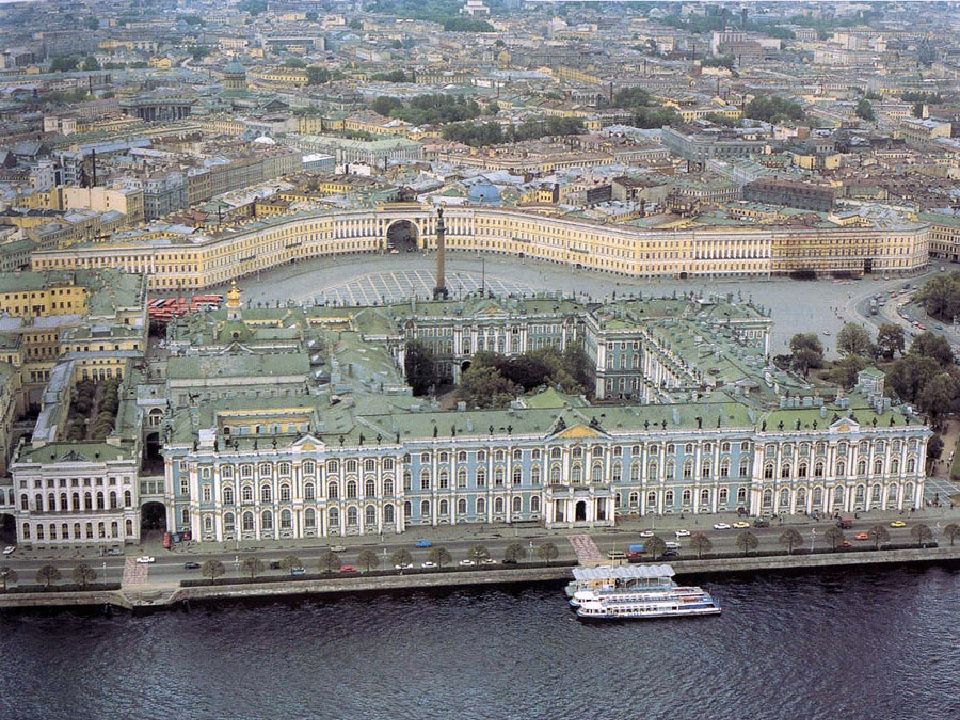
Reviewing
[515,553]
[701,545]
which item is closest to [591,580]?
[515,553]

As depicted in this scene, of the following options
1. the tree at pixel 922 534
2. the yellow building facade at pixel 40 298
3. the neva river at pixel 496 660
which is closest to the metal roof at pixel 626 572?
the neva river at pixel 496 660

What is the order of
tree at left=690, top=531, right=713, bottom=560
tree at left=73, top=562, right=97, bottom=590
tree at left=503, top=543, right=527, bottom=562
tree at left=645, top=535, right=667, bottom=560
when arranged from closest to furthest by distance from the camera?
tree at left=73, top=562, right=97, bottom=590 < tree at left=503, top=543, right=527, bottom=562 < tree at left=645, top=535, right=667, bottom=560 < tree at left=690, top=531, right=713, bottom=560

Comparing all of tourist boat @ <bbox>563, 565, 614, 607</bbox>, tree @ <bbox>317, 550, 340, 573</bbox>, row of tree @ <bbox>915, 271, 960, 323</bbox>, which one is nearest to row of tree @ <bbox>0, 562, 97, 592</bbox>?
tree @ <bbox>317, 550, 340, 573</bbox>

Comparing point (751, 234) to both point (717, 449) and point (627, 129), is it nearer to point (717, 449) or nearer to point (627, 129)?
point (717, 449)

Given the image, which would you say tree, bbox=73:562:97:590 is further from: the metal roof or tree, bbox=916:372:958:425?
tree, bbox=916:372:958:425

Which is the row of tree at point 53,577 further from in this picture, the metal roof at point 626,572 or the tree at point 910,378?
the tree at point 910,378

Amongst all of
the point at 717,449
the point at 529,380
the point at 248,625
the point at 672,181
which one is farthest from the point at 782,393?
the point at 672,181
